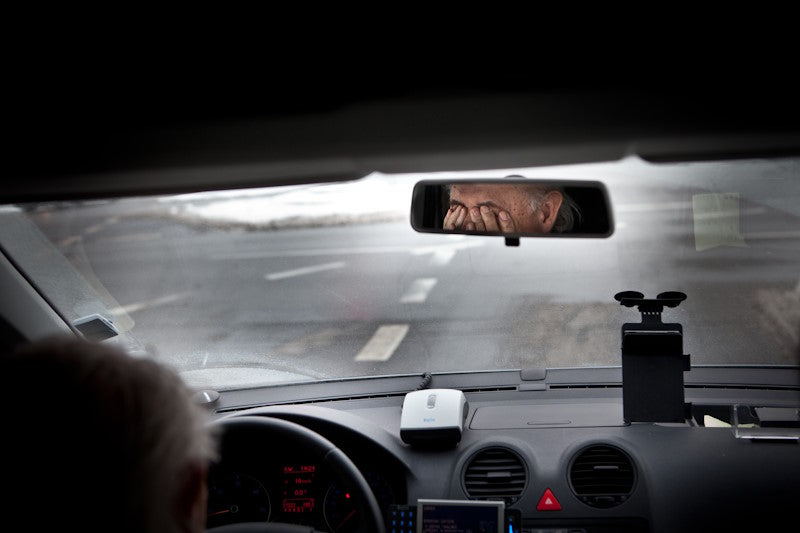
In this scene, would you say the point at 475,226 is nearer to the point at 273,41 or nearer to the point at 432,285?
the point at 273,41

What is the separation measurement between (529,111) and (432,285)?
930 centimetres

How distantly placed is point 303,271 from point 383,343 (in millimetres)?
7814

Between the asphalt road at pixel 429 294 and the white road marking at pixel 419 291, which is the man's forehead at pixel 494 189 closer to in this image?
the asphalt road at pixel 429 294

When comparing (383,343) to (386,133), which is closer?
(386,133)

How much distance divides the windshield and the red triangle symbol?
3.24 feet

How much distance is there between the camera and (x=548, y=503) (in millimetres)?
4070

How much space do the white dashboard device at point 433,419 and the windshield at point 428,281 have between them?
1.81 ft

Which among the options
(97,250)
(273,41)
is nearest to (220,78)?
(273,41)

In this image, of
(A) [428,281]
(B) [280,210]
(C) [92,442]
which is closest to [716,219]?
(C) [92,442]

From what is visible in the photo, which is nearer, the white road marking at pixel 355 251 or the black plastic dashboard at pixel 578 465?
the black plastic dashboard at pixel 578 465

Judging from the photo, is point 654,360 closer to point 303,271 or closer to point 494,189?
point 494,189

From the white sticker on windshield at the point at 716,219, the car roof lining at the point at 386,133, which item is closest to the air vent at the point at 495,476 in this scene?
the white sticker on windshield at the point at 716,219

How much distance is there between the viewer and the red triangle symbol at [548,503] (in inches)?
160

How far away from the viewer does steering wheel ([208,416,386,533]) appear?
3.84 metres
